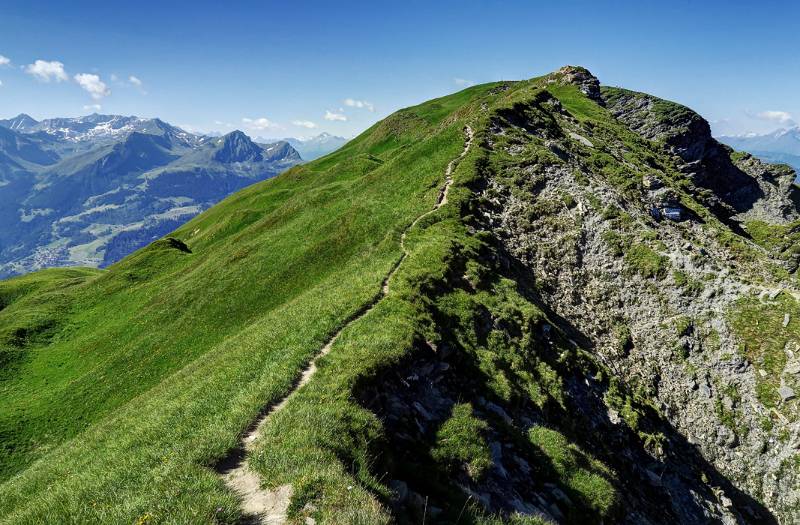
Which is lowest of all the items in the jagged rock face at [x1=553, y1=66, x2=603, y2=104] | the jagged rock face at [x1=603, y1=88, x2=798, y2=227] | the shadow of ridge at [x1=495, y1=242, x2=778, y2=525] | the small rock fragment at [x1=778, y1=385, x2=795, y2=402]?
the shadow of ridge at [x1=495, y1=242, x2=778, y2=525]

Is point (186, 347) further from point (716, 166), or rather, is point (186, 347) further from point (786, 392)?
point (716, 166)

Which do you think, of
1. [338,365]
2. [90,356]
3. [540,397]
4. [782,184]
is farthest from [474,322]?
[782,184]

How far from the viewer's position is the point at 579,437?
81.8ft

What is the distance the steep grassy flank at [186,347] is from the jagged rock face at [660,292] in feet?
39.6

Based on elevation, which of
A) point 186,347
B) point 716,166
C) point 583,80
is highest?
point 583,80

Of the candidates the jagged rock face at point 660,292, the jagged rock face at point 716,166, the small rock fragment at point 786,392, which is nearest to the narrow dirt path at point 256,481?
the jagged rock face at point 660,292

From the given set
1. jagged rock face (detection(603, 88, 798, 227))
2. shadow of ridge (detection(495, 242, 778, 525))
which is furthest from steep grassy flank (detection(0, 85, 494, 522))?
jagged rock face (detection(603, 88, 798, 227))

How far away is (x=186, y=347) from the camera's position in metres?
40.1

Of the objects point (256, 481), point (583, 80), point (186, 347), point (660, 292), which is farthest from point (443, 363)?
point (583, 80)

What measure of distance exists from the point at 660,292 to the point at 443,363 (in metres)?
24.6

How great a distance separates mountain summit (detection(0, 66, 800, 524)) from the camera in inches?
578

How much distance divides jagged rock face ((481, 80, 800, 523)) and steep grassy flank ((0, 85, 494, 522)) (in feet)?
39.6

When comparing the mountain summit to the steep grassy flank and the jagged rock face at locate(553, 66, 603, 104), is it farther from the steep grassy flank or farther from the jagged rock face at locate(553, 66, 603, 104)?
the jagged rock face at locate(553, 66, 603, 104)

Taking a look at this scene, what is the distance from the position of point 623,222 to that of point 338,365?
34.4m
